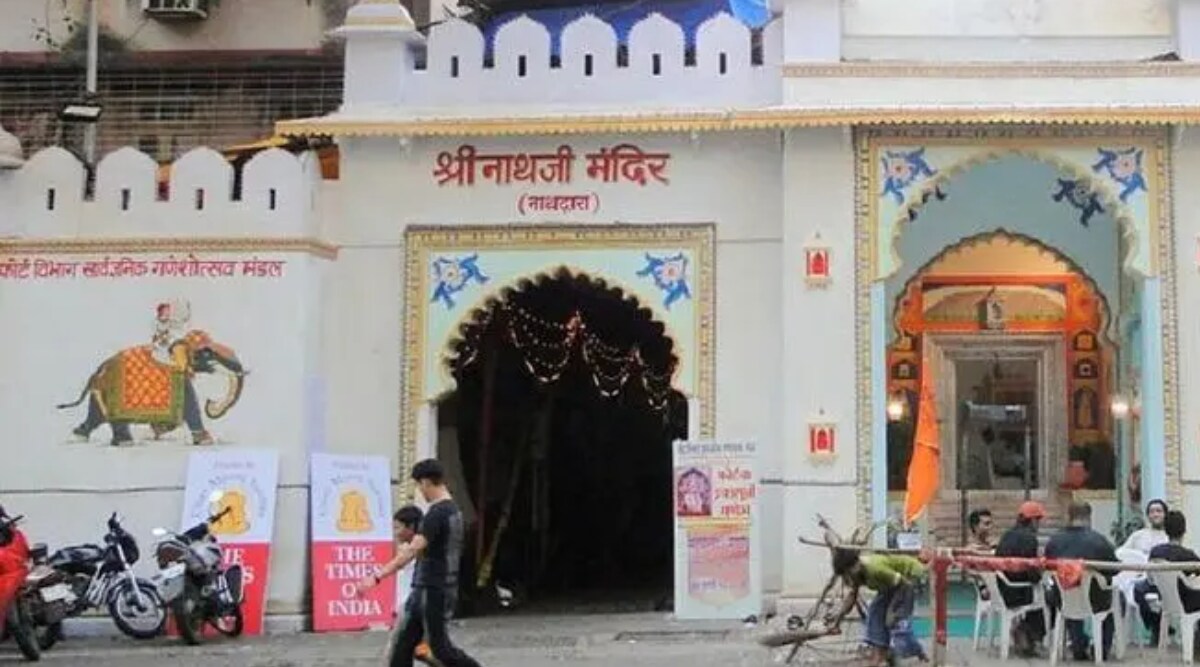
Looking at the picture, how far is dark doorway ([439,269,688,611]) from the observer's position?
13906 mm

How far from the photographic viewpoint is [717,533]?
11531 mm

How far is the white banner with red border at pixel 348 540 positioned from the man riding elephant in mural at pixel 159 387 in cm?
92

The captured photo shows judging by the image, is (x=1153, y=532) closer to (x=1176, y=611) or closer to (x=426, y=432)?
(x=1176, y=611)

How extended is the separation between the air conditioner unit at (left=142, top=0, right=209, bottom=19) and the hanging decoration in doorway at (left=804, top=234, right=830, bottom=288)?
10.6 metres

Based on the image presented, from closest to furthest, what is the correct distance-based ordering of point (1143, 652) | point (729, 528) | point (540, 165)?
point (1143, 652) < point (729, 528) < point (540, 165)

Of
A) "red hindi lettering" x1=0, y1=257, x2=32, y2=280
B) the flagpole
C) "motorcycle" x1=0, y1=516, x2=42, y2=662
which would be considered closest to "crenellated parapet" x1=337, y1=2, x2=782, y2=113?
"red hindi lettering" x1=0, y1=257, x2=32, y2=280

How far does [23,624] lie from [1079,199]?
8665mm

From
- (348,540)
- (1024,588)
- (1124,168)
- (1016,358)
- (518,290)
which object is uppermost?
(1124,168)

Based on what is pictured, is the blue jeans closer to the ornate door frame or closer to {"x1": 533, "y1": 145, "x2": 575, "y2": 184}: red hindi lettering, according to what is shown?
{"x1": 533, "y1": 145, "x2": 575, "y2": 184}: red hindi lettering

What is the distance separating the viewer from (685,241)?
12.2 metres

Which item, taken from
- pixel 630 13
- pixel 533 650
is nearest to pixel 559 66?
pixel 630 13

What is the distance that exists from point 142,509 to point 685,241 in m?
4.45

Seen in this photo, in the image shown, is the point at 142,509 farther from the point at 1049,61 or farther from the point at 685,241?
the point at 1049,61

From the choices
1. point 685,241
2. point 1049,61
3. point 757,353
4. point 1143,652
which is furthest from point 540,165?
point 1143,652
